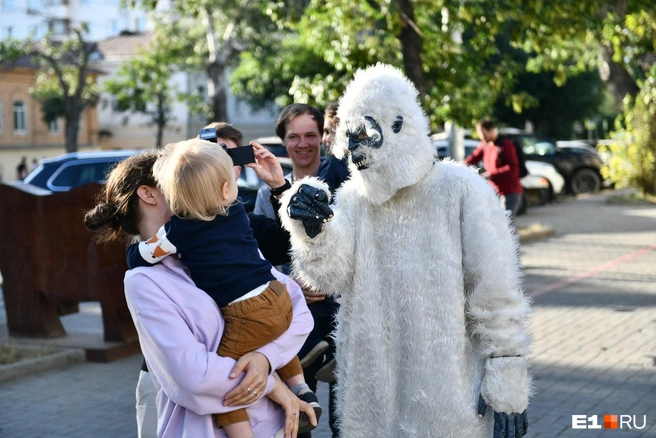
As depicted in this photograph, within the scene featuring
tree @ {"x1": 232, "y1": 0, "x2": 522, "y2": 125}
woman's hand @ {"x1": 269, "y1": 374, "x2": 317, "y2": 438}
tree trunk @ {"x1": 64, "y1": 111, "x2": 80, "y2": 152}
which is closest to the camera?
woman's hand @ {"x1": 269, "y1": 374, "x2": 317, "y2": 438}

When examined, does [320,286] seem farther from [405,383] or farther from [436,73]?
[436,73]

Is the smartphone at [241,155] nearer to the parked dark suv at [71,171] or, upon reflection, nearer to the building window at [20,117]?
the parked dark suv at [71,171]

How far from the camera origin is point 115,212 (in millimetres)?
2727

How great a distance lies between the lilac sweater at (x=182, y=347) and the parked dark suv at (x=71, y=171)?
12024 millimetres

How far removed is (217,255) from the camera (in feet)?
8.34

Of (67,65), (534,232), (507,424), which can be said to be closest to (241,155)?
(507,424)

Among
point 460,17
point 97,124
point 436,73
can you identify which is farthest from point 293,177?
point 97,124

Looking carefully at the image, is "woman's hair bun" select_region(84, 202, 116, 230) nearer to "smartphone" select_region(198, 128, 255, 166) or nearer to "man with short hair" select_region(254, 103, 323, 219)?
"smartphone" select_region(198, 128, 255, 166)

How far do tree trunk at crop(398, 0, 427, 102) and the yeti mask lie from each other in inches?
413

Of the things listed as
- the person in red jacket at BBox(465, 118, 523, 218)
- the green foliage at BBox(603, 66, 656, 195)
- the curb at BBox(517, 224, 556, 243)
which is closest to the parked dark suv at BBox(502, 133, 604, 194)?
the green foliage at BBox(603, 66, 656, 195)

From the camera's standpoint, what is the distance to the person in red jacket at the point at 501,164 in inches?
510

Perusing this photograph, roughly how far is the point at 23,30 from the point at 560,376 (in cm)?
7560

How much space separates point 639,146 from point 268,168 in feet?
70.5

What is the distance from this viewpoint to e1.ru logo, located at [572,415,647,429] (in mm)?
5680
